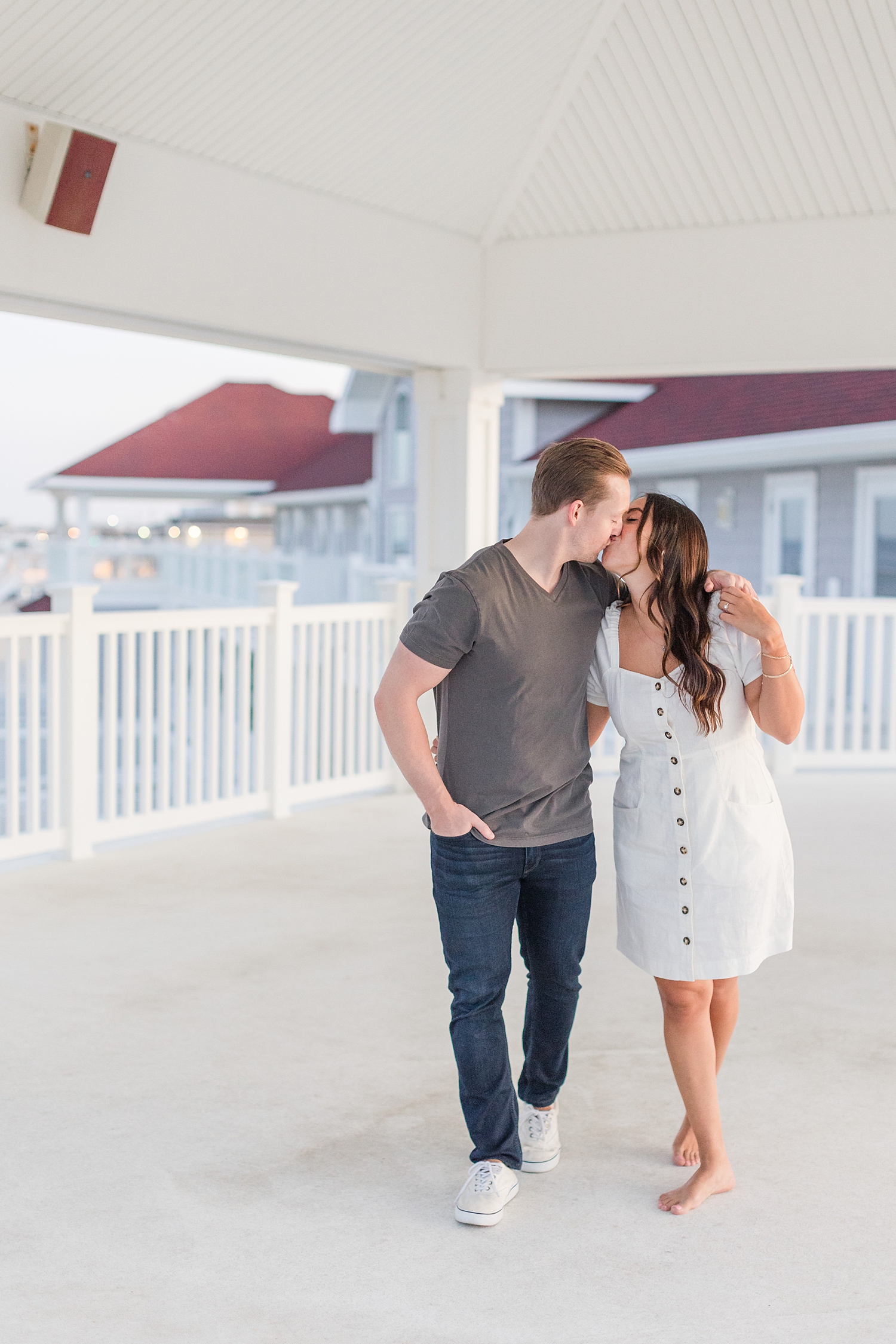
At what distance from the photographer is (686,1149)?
9.59 ft

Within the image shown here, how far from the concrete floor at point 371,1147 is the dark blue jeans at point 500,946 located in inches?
10.5

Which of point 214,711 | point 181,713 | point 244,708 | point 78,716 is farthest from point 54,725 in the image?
point 244,708

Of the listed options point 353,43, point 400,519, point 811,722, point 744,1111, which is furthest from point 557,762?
point 400,519

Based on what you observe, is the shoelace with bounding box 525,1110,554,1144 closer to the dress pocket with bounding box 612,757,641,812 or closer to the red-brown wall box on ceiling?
the dress pocket with bounding box 612,757,641,812

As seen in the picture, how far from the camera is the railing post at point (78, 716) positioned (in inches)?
223

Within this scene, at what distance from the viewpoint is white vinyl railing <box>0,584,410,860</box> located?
18.4ft

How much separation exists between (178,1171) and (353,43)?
446 cm

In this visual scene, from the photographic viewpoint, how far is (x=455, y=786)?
8.57 feet

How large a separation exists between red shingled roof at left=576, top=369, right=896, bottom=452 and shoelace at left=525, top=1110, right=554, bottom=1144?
29.3ft

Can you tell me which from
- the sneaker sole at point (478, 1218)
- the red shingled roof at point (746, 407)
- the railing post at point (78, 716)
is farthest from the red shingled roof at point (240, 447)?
the sneaker sole at point (478, 1218)

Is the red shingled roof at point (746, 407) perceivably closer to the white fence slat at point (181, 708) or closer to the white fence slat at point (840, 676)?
the white fence slat at point (840, 676)

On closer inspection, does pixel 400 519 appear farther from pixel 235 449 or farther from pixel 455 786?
pixel 455 786

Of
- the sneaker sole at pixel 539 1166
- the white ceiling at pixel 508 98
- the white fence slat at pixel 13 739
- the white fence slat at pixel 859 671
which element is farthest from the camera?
the white fence slat at pixel 859 671

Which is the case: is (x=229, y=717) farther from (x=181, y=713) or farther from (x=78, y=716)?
(x=78, y=716)
